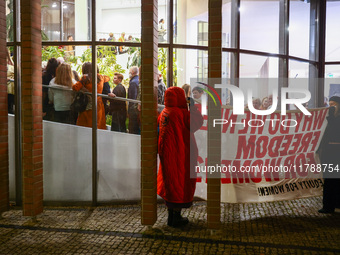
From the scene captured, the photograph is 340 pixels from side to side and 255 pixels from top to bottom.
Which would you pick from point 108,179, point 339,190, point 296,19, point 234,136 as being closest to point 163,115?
point 234,136

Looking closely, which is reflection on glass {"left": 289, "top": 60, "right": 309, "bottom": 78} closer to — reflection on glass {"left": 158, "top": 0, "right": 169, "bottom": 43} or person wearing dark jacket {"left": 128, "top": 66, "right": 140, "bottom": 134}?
reflection on glass {"left": 158, "top": 0, "right": 169, "bottom": 43}

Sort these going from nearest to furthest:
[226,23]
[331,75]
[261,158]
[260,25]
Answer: [261,158] < [226,23] < [260,25] < [331,75]

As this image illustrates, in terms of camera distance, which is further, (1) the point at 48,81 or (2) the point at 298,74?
(2) the point at 298,74

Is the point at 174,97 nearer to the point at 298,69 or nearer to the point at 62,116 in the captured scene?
the point at 62,116

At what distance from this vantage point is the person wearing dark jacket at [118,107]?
6078mm

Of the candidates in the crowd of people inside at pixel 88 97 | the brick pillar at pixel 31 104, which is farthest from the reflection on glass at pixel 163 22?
the brick pillar at pixel 31 104

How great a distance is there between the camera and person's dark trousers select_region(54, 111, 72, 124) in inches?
238

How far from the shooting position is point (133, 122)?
6094 mm

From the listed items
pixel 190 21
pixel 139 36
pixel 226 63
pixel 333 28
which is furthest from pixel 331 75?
pixel 139 36

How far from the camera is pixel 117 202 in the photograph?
611 cm

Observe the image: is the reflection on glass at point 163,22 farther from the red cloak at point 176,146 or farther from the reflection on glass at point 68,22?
the red cloak at point 176,146

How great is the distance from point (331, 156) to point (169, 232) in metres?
2.73

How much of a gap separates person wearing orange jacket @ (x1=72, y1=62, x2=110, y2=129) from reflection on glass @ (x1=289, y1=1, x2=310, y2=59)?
3.83m

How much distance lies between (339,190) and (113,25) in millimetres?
4436
